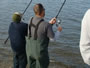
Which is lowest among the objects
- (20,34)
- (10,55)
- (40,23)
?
(10,55)

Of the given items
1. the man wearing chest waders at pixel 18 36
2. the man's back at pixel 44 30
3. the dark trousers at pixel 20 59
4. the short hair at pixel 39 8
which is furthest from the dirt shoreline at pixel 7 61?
the short hair at pixel 39 8

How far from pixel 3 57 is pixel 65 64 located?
1.95 meters

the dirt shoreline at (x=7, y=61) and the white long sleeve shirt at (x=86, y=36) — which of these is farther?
the dirt shoreline at (x=7, y=61)

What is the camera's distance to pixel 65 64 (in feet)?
24.3

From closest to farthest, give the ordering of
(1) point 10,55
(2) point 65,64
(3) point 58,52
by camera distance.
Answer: (2) point 65,64
(1) point 10,55
(3) point 58,52

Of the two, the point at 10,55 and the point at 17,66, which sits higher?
the point at 17,66

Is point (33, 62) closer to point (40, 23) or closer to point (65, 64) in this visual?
point (40, 23)

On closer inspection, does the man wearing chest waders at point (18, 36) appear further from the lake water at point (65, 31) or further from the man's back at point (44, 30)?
the lake water at point (65, 31)

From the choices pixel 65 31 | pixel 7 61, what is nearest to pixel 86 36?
pixel 7 61

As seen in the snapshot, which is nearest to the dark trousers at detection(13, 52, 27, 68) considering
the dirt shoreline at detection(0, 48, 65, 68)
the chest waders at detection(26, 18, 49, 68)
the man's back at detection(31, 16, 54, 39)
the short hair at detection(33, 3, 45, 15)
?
the chest waders at detection(26, 18, 49, 68)

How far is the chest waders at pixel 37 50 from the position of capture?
4.43m

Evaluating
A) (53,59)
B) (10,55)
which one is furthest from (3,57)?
(53,59)

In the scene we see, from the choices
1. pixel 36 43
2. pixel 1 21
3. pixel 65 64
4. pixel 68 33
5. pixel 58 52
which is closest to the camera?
pixel 36 43

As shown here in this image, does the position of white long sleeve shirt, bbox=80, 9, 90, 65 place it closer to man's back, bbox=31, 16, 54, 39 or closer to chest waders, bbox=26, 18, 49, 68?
man's back, bbox=31, 16, 54, 39
